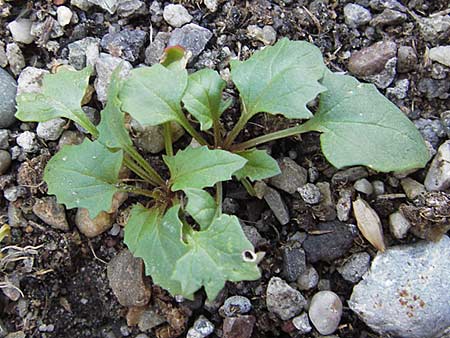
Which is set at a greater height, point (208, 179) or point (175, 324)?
point (208, 179)

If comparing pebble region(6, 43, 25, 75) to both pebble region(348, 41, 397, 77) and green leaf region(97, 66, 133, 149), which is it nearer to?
green leaf region(97, 66, 133, 149)

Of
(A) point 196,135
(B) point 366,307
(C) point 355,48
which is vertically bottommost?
(B) point 366,307

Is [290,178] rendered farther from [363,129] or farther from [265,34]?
[265,34]

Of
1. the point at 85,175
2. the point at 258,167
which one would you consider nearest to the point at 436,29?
the point at 258,167

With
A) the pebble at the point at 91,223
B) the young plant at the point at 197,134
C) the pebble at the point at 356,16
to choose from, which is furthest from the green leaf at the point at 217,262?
the pebble at the point at 356,16

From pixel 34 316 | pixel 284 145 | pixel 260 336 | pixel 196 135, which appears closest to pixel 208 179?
pixel 196 135

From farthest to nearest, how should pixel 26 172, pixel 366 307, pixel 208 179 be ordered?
pixel 26 172
pixel 366 307
pixel 208 179

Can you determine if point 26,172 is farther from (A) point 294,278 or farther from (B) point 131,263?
(A) point 294,278

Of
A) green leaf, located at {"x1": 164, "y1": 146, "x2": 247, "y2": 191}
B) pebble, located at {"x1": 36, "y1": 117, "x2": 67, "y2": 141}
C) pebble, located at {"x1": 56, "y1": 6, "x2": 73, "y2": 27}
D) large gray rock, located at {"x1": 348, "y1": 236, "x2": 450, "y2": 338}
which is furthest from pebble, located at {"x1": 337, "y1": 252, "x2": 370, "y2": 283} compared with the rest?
pebble, located at {"x1": 56, "y1": 6, "x2": 73, "y2": 27}
